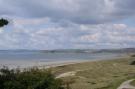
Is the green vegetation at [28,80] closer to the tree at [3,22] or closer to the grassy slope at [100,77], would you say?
the tree at [3,22]

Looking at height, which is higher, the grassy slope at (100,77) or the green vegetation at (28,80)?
the green vegetation at (28,80)

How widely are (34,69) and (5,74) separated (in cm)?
148

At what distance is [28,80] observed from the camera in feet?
54.3

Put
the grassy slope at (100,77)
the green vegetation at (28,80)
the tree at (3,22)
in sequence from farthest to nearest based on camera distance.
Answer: the grassy slope at (100,77) < the green vegetation at (28,80) < the tree at (3,22)

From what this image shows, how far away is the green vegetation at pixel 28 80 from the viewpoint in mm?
16141

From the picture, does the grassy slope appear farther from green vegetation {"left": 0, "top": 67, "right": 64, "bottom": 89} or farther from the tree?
the tree

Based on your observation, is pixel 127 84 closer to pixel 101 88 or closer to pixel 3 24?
pixel 101 88

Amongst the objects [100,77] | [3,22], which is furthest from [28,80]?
[100,77]

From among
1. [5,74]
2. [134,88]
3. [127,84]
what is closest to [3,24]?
[5,74]

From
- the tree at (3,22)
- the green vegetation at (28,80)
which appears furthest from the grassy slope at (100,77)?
the tree at (3,22)

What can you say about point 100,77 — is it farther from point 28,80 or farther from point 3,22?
point 3,22

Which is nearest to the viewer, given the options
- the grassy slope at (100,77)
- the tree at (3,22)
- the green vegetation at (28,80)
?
the tree at (3,22)

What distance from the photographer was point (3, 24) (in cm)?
1591

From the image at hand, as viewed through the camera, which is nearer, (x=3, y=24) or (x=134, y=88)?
(x=3, y=24)
